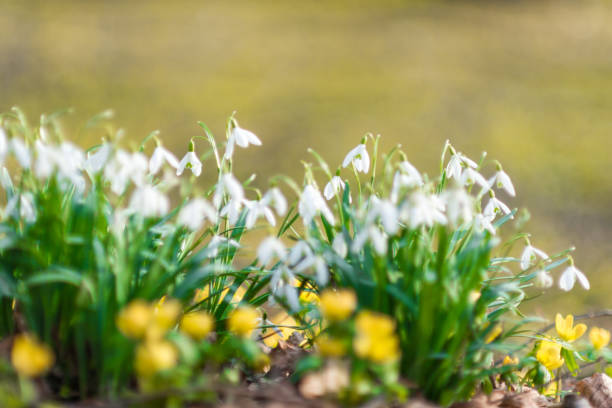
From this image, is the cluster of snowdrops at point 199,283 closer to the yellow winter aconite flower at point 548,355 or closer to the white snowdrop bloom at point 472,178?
the white snowdrop bloom at point 472,178

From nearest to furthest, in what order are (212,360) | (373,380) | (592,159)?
1. (373,380)
2. (212,360)
3. (592,159)

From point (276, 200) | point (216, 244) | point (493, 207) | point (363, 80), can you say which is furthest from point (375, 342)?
point (363, 80)

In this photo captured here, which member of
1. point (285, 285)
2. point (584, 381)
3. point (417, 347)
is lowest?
point (584, 381)

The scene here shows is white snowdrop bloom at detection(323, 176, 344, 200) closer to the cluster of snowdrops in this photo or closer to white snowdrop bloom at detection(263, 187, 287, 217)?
the cluster of snowdrops

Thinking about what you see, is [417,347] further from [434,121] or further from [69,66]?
[69,66]

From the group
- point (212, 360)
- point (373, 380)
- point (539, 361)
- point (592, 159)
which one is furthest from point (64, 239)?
point (592, 159)

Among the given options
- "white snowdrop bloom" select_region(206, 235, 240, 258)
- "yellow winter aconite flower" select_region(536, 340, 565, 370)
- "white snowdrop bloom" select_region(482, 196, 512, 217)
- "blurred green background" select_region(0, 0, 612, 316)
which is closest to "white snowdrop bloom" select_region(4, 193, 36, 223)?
"white snowdrop bloom" select_region(206, 235, 240, 258)

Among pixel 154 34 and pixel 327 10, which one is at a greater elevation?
pixel 327 10
